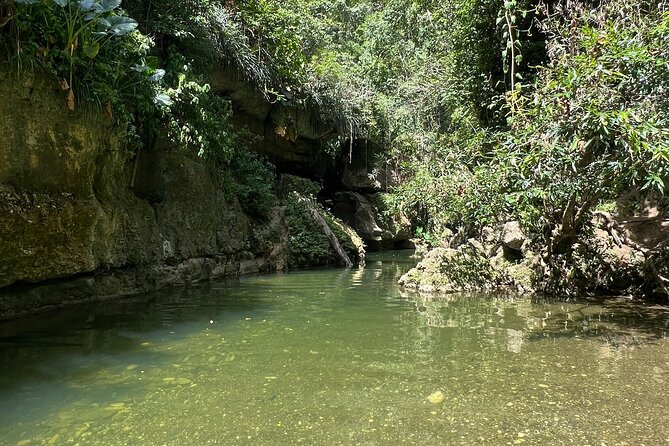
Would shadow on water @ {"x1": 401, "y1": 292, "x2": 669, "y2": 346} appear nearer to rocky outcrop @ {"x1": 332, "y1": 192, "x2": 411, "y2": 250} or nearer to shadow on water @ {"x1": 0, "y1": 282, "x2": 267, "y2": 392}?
shadow on water @ {"x1": 0, "y1": 282, "x2": 267, "y2": 392}

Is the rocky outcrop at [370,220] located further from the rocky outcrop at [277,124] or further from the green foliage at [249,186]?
the green foliage at [249,186]

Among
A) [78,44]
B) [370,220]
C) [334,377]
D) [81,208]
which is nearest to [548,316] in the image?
[334,377]

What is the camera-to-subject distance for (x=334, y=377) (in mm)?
3596

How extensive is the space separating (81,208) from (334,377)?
4492 mm

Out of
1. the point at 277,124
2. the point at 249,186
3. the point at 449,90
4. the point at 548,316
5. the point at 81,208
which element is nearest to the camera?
the point at 548,316

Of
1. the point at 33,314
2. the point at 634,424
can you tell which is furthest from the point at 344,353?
the point at 33,314

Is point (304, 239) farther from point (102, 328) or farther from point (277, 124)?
point (102, 328)

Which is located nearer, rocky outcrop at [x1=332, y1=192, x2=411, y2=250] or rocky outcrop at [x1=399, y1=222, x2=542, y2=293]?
rocky outcrop at [x1=399, y1=222, x2=542, y2=293]

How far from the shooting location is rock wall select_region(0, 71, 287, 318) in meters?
5.53

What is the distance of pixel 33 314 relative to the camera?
586 centimetres

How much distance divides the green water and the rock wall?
695mm

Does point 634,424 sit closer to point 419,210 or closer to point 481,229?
point 481,229

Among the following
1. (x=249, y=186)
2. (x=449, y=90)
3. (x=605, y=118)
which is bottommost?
(x=605, y=118)

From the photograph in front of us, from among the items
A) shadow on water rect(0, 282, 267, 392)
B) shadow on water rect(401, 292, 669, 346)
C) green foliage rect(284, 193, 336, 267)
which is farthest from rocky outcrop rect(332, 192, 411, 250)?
shadow on water rect(0, 282, 267, 392)
